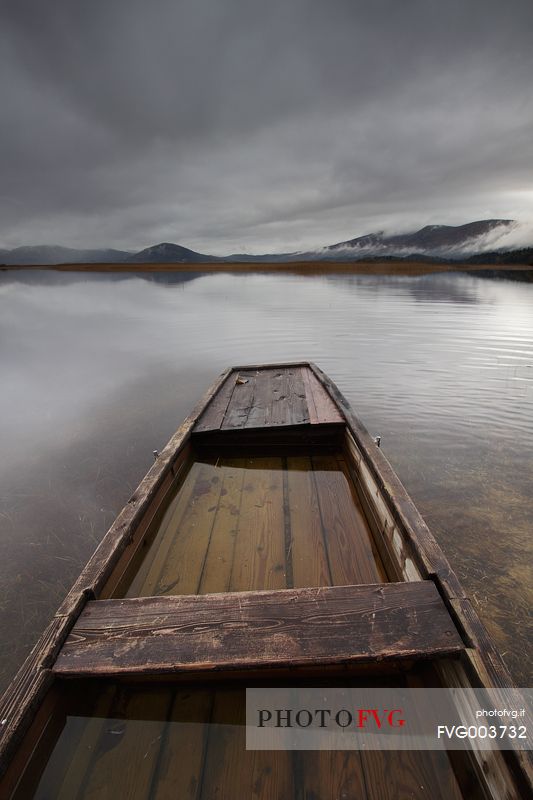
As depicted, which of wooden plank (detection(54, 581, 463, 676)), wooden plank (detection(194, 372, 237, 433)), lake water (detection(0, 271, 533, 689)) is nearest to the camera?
wooden plank (detection(54, 581, 463, 676))

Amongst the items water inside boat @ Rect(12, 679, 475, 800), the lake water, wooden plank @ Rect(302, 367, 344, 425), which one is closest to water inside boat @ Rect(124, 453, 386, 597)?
wooden plank @ Rect(302, 367, 344, 425)

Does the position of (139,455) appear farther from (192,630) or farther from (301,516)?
(192,630)

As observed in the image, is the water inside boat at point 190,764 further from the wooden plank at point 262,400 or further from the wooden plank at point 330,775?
the wooden plank at point 262,400

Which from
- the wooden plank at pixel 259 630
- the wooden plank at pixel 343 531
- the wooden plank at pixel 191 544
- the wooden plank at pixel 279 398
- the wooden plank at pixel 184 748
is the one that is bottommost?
the wooden plank at pixel 343 531

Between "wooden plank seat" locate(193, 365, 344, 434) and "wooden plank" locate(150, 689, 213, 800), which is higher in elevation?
"wooden plank seat" locate(193, 365, 344, 434)

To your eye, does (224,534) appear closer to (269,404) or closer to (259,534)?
(259,534)

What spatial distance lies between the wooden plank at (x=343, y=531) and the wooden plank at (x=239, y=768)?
4.12 feet

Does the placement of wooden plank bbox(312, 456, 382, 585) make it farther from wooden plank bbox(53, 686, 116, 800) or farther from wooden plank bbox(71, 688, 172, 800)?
wooden plank bbox(53, 686, 116, 800)

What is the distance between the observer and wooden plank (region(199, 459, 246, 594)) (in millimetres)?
3117

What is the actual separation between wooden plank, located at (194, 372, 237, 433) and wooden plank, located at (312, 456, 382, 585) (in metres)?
1.66

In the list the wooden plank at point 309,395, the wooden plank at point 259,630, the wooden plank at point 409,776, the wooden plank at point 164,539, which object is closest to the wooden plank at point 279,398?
the wooden plank at point 309,395

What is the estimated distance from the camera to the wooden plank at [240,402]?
5.54m

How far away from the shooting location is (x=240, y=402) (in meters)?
6.71

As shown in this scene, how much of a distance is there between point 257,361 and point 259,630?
41.4 ft
